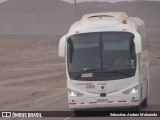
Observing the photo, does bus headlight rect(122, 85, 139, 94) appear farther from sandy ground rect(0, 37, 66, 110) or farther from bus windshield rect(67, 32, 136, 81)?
sandy ground rect(0, 37, 66, 110)

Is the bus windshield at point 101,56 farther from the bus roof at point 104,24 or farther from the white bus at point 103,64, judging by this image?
the bus roof at point 104,24

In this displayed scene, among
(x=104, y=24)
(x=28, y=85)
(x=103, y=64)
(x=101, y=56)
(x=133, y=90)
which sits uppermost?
(x=104, y=24)

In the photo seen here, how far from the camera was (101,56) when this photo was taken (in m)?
20.0

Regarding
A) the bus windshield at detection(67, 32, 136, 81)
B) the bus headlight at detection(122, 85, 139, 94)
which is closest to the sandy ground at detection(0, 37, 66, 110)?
the bus windshield at detection(67, 32, 136, 81)

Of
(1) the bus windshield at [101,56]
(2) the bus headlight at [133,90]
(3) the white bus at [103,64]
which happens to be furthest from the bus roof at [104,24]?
(2) the bus headlight at [133,90]

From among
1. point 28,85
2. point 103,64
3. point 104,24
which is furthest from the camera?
point 28,85

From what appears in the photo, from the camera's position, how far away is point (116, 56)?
65.9 feet

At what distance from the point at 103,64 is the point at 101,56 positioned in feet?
0.84

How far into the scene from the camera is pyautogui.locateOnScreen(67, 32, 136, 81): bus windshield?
19.8 metres

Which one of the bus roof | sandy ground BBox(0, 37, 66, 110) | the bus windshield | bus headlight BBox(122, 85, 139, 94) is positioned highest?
the bus roof

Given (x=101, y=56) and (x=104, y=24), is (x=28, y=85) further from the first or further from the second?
(x=101, y=56)

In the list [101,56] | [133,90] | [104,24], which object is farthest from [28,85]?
[133,90]

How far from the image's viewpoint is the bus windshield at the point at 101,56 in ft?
65.1

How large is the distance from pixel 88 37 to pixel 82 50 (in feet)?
1.45
